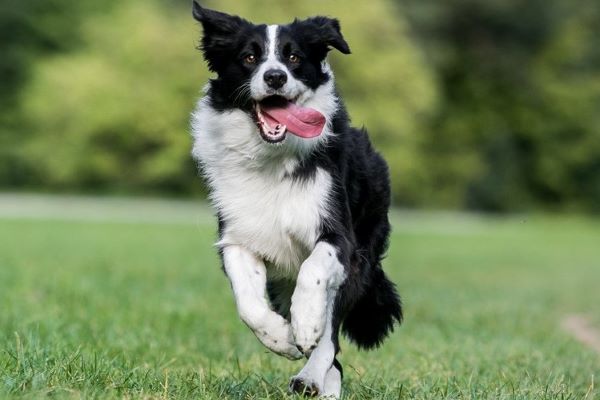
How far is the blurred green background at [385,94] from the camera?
44.3 m

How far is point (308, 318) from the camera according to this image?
518 centimetres

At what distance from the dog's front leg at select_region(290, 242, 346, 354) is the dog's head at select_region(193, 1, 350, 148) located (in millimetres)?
692

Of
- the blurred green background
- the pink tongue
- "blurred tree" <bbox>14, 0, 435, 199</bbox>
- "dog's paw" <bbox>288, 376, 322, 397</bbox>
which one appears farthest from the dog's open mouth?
"blurred tree" <bbox>14, 0, 435, 199</bbox>

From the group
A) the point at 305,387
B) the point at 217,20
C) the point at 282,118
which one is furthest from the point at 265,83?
the point at 305,387

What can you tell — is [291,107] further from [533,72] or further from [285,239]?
[533,72]

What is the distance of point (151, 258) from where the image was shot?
1873 centimetres

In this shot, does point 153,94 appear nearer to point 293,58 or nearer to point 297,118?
point 293,58

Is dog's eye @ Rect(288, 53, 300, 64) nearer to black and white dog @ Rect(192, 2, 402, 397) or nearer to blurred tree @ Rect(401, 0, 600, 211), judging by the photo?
black and white dog @ Rect(192, 2, 402, 397)

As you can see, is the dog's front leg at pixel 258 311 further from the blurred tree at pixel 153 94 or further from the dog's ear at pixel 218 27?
the blurred tree at pixel 153 94

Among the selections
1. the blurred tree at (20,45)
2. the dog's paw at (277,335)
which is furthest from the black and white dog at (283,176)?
the blurred tree at (20,45)

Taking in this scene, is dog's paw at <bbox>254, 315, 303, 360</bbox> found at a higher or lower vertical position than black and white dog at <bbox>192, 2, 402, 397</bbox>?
lower

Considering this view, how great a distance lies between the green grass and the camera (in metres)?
5.50

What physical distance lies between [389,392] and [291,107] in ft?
5.29

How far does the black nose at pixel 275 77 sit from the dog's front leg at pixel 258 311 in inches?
37.4
